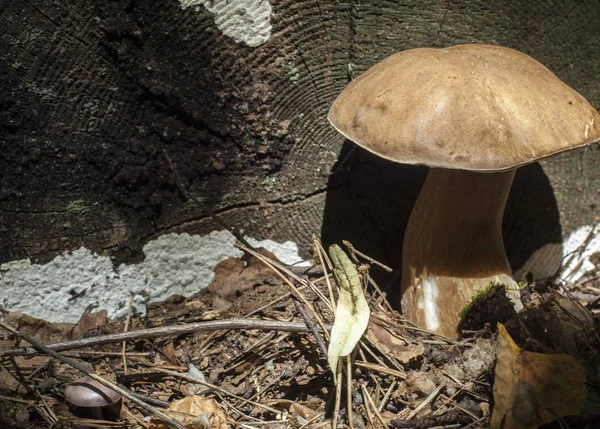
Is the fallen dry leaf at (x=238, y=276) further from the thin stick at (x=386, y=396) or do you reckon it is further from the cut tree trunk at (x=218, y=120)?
the thin stick at (x=386, y=396)

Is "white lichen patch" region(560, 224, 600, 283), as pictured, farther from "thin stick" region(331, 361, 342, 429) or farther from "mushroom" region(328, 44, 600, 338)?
"thin stick" region(331, 361, 342, 429)

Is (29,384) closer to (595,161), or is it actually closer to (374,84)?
(374,84)

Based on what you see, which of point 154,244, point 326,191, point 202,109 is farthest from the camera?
point 326,191

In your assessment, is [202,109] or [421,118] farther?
[202,109]

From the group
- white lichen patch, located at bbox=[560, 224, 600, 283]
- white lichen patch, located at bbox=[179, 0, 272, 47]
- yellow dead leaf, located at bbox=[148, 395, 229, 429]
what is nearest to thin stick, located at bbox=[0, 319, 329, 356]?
yellow dead leaf, located at bbox=[148, 395, 229, 429]

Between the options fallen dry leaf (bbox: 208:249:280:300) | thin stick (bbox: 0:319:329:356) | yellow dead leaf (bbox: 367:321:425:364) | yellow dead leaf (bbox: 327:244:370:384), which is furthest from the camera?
fallen dry leaf (bbox: 208:249:280:300)

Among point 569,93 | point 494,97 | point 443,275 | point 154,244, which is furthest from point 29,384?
point 569,93
